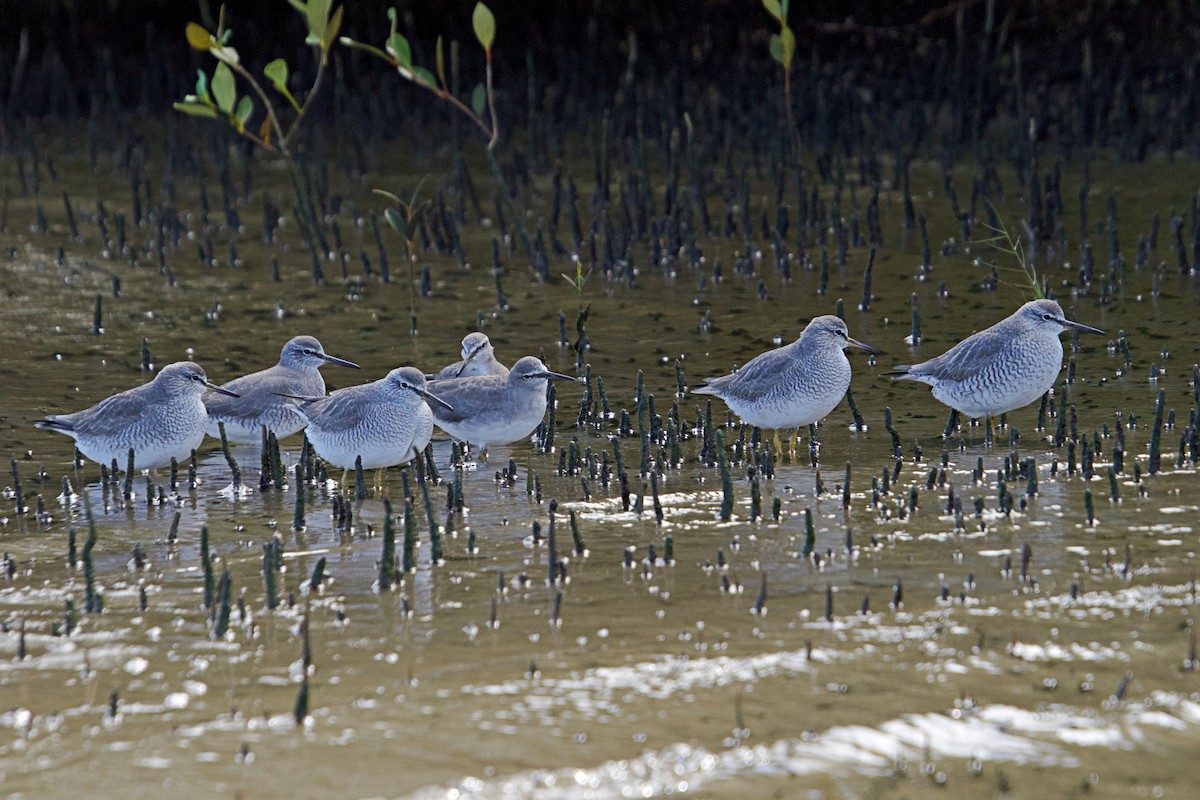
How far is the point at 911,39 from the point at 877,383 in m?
6.79

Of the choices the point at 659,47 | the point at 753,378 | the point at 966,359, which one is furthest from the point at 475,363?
the point at 659,47

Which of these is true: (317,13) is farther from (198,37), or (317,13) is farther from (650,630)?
(650,630)

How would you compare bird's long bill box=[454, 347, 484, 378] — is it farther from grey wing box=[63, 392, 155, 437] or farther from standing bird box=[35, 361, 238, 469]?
grey wing box=[63, 392, 155, 437]

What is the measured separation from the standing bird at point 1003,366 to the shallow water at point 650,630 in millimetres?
207

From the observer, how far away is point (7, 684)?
463cm

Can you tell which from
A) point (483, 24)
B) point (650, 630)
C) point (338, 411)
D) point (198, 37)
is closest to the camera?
point (650, 630)

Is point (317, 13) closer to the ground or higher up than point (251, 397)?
higher up

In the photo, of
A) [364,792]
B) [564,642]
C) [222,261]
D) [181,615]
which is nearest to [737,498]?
[564,642]

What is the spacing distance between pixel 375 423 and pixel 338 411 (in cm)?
24

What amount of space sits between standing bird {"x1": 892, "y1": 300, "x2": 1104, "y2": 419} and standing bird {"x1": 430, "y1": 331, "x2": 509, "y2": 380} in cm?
208

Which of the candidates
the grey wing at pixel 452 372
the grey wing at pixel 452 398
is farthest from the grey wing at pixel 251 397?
the grey wing at pixel 452 372

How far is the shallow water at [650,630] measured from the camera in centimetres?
403

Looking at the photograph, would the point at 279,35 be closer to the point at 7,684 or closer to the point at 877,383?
the point at 877,383

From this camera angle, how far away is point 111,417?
23.0 ft
